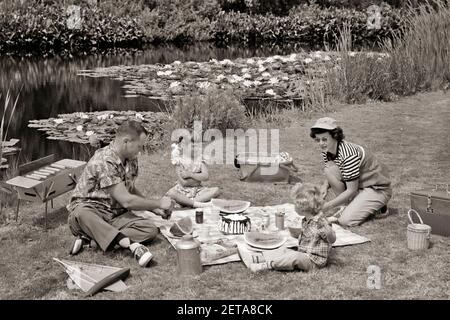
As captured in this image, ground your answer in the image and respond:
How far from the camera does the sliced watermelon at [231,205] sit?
564cm

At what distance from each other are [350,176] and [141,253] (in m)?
1.86

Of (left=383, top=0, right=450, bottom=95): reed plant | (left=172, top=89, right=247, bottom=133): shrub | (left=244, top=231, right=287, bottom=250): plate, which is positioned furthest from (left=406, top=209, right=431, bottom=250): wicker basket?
(left=383, top=0, right=450, bottom=95): reed plant

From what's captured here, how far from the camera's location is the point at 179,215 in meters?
5.77

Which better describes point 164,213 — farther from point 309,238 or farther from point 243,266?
point 309,238

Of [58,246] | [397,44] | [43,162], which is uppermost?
[397,44]

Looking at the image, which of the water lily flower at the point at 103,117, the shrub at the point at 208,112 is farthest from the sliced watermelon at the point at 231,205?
the water lily flower at the point at 103,117

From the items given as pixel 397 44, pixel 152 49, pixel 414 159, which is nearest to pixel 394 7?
pixel 152 49

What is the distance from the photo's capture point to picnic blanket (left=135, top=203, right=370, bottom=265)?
4715 mm

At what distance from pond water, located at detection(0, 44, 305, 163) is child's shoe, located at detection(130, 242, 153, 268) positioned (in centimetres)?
453

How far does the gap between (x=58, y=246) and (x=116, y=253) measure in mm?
537

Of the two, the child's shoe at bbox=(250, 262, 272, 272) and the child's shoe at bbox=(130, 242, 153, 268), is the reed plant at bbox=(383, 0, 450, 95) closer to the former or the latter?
the child's shoe at bbox=(250, 262, 272, 272)

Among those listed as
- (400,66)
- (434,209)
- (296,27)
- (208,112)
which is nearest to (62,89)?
(208,112)

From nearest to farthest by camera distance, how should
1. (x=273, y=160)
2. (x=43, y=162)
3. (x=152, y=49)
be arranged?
(x=43, y=162) < (x=273, y=160) < (x=152, y=49)

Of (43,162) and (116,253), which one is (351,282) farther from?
(43,162)
